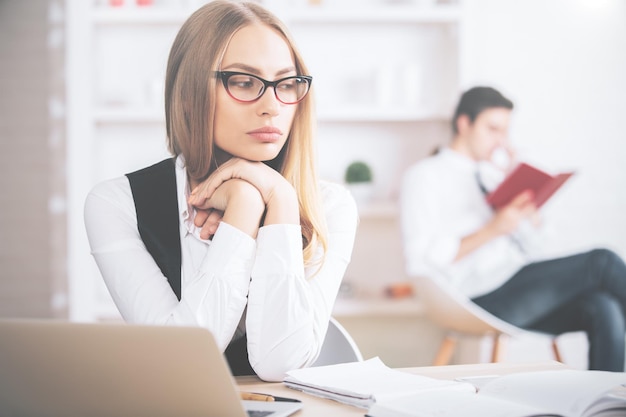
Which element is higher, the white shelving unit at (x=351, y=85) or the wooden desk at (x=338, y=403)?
the white shelving unit at (x=351, y=85)

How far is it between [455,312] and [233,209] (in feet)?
5.45

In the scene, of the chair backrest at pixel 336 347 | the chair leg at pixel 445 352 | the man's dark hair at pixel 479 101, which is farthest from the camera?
the man's dark hair at pixel 479 101

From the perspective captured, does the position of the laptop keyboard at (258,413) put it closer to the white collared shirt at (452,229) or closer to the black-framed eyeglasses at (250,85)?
the black-framed eyeglasses at (250,85)

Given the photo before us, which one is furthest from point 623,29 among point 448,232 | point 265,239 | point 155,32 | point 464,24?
point 265,239

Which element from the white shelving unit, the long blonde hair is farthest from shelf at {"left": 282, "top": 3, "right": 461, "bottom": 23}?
the long blonde hair

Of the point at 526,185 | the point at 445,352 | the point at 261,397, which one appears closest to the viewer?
the point at 261,397

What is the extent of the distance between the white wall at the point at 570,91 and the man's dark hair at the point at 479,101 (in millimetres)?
505

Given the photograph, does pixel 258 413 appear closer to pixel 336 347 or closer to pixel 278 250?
pixel 278 250

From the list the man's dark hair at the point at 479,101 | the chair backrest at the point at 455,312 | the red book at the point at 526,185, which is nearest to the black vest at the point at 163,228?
the chair backrest at the point at 455,312

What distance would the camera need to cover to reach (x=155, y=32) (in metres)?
3.46

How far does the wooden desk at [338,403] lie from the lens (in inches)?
31.1

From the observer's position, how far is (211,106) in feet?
4.22

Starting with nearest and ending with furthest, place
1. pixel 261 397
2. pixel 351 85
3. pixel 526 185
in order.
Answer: pixel 261 397, pixel 526 185, pixel 351 85

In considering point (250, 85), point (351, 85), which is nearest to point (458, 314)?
point (351, 85)
